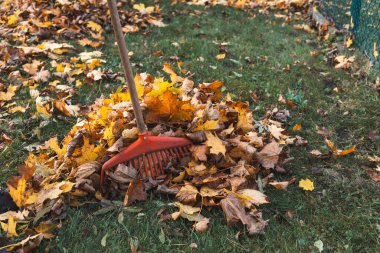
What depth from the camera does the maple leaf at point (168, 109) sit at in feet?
7.64

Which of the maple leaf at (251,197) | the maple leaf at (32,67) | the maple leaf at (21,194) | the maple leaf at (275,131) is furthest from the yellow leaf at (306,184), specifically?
the maple leaf at (32,67)

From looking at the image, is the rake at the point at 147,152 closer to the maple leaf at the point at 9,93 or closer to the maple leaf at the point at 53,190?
the maple leaf at the point at 53,190

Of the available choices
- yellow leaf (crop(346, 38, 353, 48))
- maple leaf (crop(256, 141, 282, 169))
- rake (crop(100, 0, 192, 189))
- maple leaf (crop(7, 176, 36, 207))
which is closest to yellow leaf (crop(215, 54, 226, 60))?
yellow leaf (crop(346, 38, 353, 48))

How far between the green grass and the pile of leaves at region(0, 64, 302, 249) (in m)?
0.08

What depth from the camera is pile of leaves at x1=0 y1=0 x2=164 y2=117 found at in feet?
10.9

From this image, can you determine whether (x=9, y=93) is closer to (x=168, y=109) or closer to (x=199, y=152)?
(x=168, y=109)

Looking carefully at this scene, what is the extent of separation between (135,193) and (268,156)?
2.91 ft

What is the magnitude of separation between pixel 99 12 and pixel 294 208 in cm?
379

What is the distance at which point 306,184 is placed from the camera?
2.31 m

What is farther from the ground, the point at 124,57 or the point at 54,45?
the point at 124,57

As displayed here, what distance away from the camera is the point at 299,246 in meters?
1.91

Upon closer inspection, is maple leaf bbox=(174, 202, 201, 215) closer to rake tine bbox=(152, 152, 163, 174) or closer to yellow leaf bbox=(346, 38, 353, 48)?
rake tine bbox=(152, 152, 163, 174)

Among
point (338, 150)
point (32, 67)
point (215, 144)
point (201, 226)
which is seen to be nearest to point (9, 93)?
point (32, 67)

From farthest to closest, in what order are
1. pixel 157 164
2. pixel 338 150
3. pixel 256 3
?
pixel 256 3, pixel 338 150, pixel 157 164
